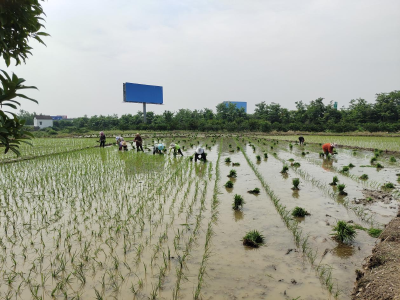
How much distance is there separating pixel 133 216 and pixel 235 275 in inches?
109

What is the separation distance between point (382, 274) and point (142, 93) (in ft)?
162

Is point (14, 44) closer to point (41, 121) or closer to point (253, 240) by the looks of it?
point (253, 240)

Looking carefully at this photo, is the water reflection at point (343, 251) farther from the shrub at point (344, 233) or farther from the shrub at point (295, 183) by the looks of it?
the shrub at point (295, 183)

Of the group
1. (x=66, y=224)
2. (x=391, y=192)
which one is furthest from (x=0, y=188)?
(x=391, y=192)

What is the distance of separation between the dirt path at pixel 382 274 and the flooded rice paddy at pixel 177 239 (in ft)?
0.56

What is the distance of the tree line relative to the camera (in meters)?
40.8

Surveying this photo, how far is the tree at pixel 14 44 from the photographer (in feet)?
6.91

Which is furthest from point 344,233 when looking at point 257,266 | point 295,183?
point 295,183

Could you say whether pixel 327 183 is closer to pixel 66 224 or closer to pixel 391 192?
pixel 391 192

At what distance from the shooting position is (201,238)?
15.0 ft

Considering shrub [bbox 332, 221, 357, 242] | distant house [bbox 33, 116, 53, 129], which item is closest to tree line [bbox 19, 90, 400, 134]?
distant house [bbox 33, 116, 53, 129]

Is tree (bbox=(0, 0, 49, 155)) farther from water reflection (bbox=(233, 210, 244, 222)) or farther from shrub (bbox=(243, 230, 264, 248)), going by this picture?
water reflection (bbox=(233, 210, 244, 222))

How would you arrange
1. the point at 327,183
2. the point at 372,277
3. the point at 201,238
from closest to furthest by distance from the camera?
1. the point at 372,277
2. the point at 201,238
3. the point at 327,183

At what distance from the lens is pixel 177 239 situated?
451cm
